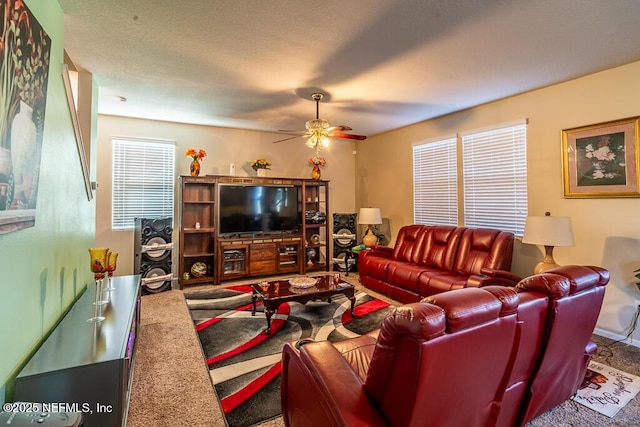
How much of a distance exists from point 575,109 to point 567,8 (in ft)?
5.44

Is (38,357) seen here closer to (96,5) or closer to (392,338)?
(392,338)

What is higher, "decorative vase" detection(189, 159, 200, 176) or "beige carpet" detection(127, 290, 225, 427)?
"decorative vase" detection(189, 159, 200, 176)

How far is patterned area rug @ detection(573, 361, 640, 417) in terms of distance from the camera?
80.5 inches

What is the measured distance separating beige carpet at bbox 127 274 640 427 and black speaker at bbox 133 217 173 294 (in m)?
1.12

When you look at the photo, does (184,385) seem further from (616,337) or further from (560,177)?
(560,177)

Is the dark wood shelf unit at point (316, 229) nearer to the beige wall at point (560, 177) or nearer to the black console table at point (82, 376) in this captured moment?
the beige wall at point (560, 177)

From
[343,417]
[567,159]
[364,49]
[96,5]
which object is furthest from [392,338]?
[567,159]

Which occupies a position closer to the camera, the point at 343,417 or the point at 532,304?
the point at 343,417

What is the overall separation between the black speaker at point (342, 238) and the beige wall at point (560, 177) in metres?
2.43

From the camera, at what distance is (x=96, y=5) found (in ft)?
7.04

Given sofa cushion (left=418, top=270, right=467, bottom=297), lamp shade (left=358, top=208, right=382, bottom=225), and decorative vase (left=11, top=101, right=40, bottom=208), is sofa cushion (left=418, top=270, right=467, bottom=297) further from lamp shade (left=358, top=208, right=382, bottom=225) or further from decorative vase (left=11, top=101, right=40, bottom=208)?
decorative vase (left=11, top=101, right=40, bottom=208)

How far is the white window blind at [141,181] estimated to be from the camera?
482 centimetres

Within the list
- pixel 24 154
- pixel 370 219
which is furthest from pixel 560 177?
pixel 24 154

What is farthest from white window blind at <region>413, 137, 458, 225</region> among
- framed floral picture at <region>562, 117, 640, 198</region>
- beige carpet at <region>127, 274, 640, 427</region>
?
beige carpet at <region>127, 274, 640, 427</region>
